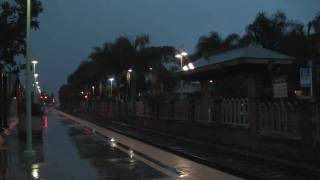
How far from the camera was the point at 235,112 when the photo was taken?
21.2 metres

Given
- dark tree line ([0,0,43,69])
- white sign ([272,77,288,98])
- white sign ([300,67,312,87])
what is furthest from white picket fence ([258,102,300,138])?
dark tree line ([0,0,43,69])

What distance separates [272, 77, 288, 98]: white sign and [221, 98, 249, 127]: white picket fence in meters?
2.21

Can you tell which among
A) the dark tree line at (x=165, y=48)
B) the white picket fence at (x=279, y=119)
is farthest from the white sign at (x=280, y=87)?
the dark tree line at (x=165, y=48)

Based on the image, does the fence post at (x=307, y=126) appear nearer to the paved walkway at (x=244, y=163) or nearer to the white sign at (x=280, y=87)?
the paved walkway at (x=244, y=163)

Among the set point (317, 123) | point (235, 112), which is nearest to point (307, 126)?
point (317, 123)

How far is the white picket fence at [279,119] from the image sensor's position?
1623cm

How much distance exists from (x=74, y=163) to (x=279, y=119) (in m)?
5.99

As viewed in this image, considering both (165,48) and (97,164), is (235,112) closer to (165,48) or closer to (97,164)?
(97,164)

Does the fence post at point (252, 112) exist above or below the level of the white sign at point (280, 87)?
below

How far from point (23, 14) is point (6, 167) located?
32.6 feet

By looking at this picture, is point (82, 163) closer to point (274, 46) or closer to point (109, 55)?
point (274, 46)

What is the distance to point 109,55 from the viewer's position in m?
74.9

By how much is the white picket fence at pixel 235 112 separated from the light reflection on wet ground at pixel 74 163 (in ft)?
12.2

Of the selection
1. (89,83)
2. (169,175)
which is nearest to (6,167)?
(169,175)
